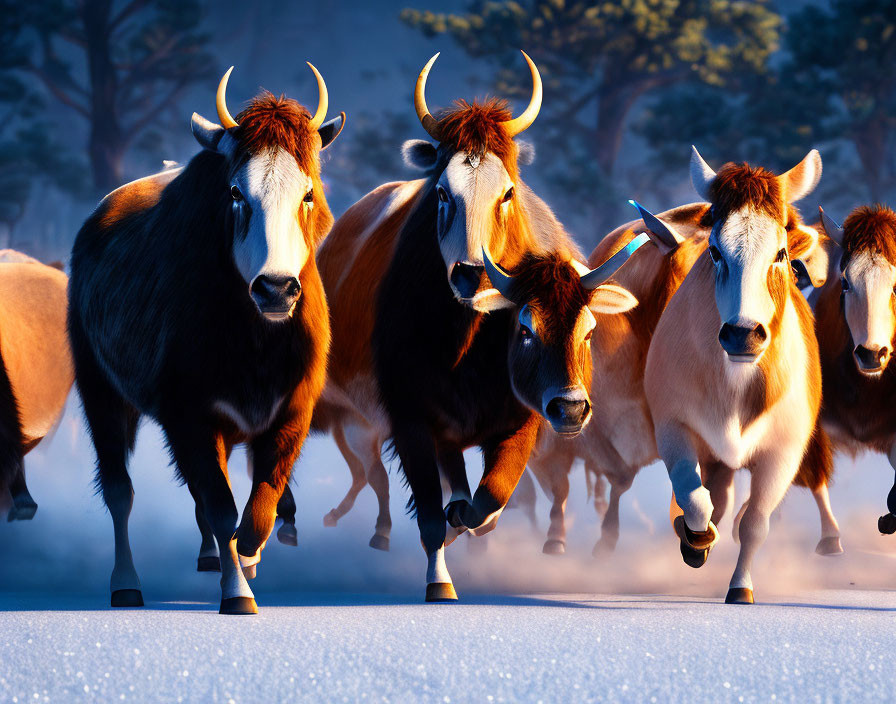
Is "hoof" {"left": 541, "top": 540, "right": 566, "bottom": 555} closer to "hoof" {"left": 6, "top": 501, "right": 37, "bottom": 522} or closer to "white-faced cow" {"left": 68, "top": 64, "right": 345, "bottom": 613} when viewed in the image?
"white-faced cow" {"left": 68, "top": 64, "right": 345, "bottom": 613}

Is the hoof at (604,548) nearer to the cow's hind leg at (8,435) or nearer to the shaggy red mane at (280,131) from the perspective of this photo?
the shaggy red mane at (280,131)

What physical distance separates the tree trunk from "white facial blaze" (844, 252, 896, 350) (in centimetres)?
2236

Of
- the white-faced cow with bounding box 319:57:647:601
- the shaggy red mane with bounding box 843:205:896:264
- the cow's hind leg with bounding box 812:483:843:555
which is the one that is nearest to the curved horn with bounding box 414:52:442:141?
the white-faced cow with bounding box 319:57:647:601

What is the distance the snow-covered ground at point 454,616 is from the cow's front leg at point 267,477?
0.28 meters

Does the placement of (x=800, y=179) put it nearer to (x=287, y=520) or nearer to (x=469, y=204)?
(x=469, y=204)

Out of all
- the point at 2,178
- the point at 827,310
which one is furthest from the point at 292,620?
the point at 2,178

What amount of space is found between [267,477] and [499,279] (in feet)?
3.99

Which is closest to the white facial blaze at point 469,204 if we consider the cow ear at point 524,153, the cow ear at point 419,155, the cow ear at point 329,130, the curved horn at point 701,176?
the cow ear at point 419,155

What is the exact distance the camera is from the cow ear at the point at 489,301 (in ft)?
17.2

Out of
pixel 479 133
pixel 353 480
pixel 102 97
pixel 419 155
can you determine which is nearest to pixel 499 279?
pixel 479 133

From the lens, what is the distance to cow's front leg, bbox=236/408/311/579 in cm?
486

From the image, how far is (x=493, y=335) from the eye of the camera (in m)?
5.49

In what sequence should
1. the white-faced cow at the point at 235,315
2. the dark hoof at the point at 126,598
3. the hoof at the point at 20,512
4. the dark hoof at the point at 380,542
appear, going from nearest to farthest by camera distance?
1. the white-faced cow at the point at 235,315
2. the dark hoof at the point at 126,598
3. the hoof at the point at 20,512
4. the dark hoof at the point at 380,542

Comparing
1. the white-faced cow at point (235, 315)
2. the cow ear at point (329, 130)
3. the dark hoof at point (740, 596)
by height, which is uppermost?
the cow ear at point (329, 130)
